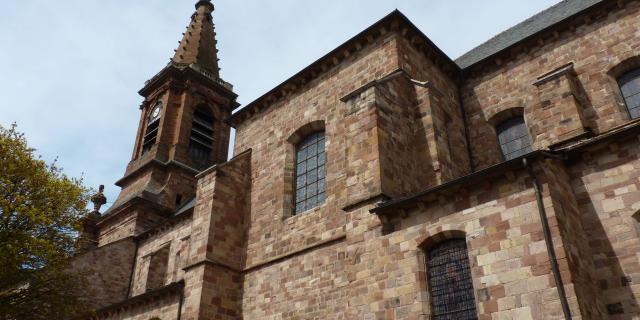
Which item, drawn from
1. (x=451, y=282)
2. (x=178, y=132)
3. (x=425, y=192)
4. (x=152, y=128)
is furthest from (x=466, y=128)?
(x=152, y=128)

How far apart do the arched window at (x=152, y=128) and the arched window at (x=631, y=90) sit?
22.9m

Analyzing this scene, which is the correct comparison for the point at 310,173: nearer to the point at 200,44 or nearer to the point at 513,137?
the point at 513,137

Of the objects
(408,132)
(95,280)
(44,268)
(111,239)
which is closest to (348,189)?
(408,132)

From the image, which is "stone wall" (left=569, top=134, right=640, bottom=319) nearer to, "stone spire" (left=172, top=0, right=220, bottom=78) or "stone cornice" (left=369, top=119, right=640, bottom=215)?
"stone cornice" (left=369, top=119, right=640, bottom=215)

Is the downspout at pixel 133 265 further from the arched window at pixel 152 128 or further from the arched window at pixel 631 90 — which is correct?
the arched window at pixel 631 90

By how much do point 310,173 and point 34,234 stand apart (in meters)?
8.10

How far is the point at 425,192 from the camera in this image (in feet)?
28.2

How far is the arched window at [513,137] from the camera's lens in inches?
496

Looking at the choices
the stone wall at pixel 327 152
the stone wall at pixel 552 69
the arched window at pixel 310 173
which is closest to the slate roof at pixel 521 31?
the stone wall at pixel 552 69

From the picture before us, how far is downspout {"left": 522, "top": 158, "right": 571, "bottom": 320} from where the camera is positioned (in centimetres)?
645

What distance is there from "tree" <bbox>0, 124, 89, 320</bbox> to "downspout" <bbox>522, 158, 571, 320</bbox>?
1246cm

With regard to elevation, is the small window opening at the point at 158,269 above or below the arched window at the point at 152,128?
below

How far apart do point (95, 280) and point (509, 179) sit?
55.4 feet

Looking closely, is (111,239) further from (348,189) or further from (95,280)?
(348,189)
